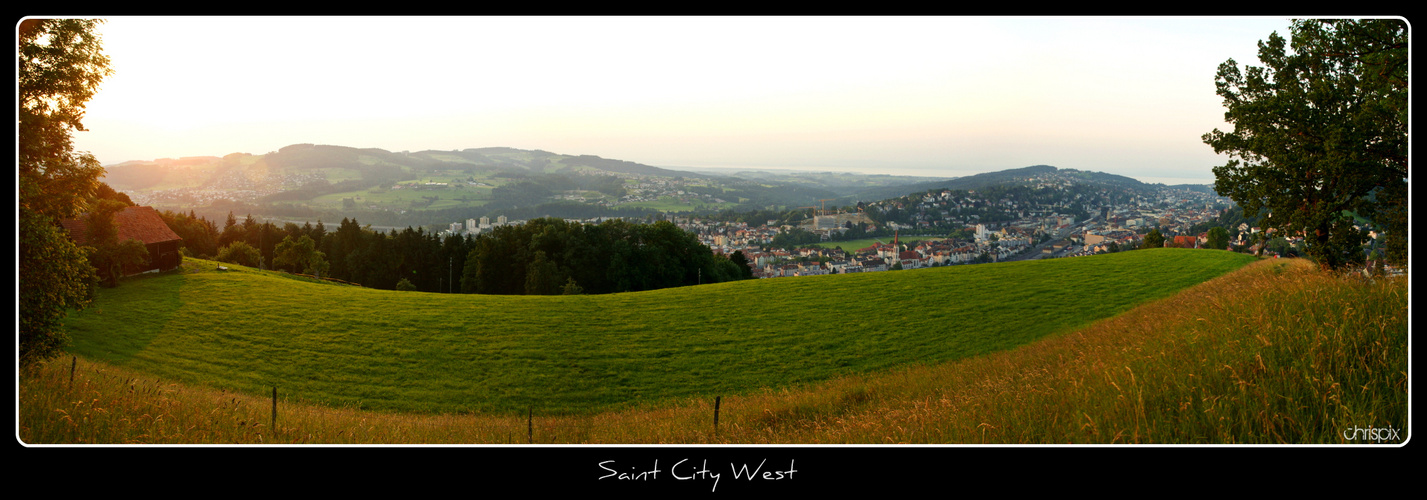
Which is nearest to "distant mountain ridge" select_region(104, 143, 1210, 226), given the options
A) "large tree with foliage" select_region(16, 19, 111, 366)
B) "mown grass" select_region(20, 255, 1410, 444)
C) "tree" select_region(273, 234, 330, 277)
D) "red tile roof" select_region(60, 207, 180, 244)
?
"red tile roof" select_region(60, 207, 180, 244)

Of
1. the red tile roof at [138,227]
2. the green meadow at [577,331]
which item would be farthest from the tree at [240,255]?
the red tile roof at [138,227]

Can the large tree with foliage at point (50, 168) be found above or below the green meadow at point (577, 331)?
above

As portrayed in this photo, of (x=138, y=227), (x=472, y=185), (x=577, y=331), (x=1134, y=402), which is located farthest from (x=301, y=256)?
(x=1134, y=402)

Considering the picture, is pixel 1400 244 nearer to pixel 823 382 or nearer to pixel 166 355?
pixel 823 382

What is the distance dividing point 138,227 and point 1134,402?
12.2 metres

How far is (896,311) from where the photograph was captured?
15.0 m

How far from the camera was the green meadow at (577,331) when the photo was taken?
9.27 meters

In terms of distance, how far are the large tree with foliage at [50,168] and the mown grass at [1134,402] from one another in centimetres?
54

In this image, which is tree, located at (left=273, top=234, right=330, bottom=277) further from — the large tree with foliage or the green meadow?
the large tree with foliage

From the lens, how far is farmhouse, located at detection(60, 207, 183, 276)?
6.11 meters

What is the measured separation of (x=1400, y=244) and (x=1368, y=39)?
7.01ft

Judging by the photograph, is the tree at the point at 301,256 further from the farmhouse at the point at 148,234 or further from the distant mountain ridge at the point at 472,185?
the farmhouse at the point at 148,234

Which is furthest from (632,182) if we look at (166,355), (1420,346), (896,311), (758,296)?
(1420,346)

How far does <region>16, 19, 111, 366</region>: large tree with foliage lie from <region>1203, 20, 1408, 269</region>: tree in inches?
457
